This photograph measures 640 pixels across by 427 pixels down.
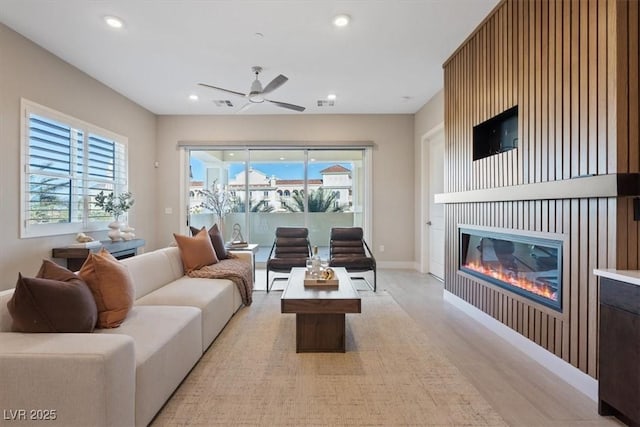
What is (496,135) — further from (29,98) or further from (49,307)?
(29,98)

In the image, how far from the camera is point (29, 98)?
12.1 feet

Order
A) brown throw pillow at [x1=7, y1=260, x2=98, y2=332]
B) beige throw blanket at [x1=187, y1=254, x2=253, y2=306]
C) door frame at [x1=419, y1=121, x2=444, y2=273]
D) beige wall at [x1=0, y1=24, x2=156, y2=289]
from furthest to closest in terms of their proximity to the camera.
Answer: door frame at [x1=419, y1=121, x2=444, y2=273], beige throw blanket at [x1=187, y1=254, x2=253, y2=306], beige wall at [x1=0, y1=24, x2=156, y2=289], brown throw pillow at [x1=7, y1=260, x2=98, y2=332]

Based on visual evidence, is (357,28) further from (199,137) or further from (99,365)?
(199,137)

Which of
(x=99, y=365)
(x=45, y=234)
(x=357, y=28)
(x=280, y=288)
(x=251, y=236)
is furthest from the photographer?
(x=251, y=236)

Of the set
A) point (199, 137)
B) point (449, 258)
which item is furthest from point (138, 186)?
point (449, 258)

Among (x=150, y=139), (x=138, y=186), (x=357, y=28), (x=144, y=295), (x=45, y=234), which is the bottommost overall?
(x=144, y=295)

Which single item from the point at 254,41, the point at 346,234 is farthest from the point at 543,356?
the point at 254,41

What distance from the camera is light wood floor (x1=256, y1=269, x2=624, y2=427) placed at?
191 cm

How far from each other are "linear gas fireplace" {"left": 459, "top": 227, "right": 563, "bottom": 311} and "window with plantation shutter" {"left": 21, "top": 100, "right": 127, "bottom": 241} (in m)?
4.79

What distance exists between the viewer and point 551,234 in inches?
94.3

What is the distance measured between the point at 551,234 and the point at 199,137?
5958 mm

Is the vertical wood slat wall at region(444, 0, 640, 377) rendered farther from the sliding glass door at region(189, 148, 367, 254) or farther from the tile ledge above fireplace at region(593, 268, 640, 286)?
the sliding glass door at region(189, 148, 367, 254)

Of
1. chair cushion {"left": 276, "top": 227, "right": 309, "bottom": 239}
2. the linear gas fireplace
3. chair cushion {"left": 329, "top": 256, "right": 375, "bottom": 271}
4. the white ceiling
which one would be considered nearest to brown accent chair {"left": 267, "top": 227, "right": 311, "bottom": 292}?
chair cushion {"left": 276, "top": 227, "right": 309, "bottom": 239}

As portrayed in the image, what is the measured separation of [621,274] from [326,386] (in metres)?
1.78
